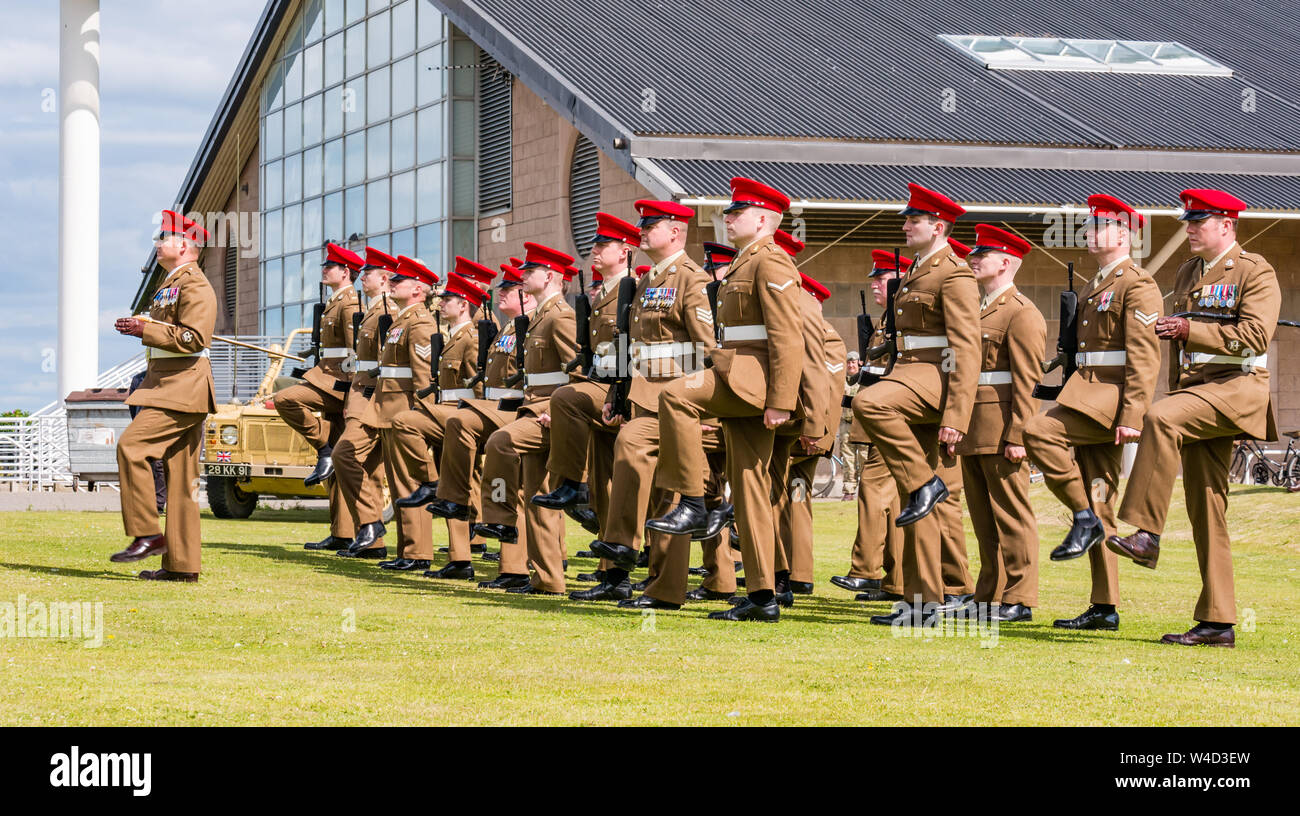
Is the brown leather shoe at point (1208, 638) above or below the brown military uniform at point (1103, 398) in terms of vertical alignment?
below

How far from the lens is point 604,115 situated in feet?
77.9

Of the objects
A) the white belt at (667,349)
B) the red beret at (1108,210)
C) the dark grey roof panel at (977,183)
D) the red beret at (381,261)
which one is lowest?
the white belt at (667,349)

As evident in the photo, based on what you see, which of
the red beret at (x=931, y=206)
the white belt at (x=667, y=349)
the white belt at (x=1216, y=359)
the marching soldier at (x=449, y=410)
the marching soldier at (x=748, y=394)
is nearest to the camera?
the white belt at (x=1216, y=359)

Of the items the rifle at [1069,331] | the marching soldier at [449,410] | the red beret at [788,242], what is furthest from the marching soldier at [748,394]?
the marching soldier at [449,410]

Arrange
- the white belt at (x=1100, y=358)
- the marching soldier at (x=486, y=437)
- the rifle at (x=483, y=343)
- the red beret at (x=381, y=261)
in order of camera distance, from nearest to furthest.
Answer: the white belt at (x=1100, y=358) < the marching soldier at (x=486, y=437) < the rifle at (x=483, y=343) < the red beret at (x=381, y=261)

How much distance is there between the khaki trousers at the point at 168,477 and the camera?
10.8m

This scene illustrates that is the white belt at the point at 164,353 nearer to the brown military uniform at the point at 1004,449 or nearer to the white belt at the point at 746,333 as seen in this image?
the white belt at the point at 746,333

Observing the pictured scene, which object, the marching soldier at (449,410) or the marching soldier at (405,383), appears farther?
the marching soldier at (405,383)

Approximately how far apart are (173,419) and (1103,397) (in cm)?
564

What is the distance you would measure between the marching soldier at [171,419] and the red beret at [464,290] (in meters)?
2.40

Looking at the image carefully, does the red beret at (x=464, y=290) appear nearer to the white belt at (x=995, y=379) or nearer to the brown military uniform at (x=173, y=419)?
the brown military uniform at (x=173, y=419)

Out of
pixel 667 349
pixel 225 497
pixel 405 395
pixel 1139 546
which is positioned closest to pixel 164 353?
pixel 405 395

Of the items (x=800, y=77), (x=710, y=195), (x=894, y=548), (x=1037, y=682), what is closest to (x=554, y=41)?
(x=800, y=77)

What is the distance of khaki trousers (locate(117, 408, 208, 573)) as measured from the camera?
35.6ft
